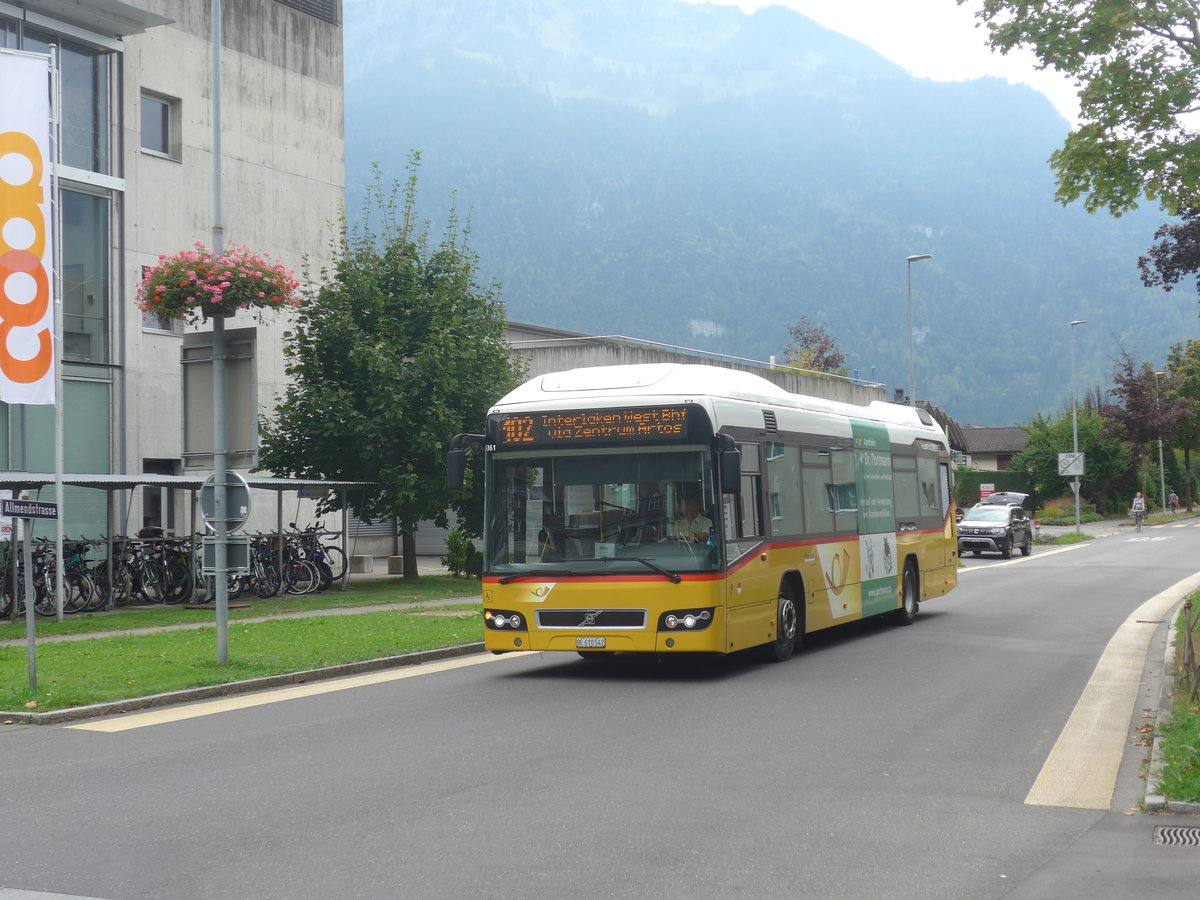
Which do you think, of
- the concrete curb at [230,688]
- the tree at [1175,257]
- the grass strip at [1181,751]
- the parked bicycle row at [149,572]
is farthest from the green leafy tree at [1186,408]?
the grass strip at [1181,751]

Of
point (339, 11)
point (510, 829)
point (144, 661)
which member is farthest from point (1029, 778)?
point (339, 11)

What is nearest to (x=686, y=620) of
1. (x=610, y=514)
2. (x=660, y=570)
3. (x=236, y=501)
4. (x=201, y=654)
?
(x=660, y=570)

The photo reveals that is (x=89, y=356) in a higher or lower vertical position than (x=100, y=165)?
lower

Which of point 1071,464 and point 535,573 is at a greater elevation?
point 1071,464

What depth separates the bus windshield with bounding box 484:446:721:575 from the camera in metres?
12.2

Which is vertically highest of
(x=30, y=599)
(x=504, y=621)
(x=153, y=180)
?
(x=153, y=180)

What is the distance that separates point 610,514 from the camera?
12430 mm

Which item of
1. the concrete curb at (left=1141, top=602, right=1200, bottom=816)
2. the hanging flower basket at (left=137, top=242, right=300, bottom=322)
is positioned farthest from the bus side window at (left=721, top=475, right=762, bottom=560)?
the hanging flower basket at (left=137, top=242, right=300, bottom=322)

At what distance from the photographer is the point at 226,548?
44.1ft

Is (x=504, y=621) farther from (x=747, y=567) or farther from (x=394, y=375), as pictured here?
(x=394, y=375)

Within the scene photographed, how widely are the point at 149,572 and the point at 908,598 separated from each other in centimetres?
1383

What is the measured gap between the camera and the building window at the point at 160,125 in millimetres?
30078

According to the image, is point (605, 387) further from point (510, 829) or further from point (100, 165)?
point (100, 165)

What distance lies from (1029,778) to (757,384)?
266 inches
